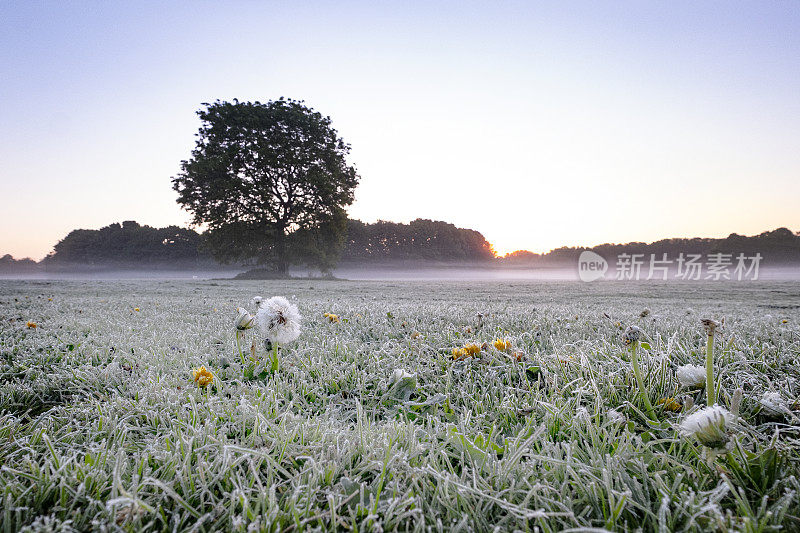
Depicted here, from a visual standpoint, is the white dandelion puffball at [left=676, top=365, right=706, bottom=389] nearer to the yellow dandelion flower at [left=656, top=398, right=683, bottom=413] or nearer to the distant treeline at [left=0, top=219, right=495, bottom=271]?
the yellow dandelion flower at [left=656, top=398, right=683, bottom=413]

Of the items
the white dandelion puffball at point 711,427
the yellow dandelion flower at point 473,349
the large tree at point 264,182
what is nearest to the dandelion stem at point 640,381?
the white dandelion puffball at point 711,427

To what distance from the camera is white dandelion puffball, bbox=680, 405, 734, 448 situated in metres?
0.91

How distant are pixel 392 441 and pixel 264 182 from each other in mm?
29192

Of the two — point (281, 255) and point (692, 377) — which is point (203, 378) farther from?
point (281, 255)

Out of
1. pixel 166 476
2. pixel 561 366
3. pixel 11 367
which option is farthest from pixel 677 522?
pixel 11 367

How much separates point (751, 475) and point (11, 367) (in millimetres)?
3434

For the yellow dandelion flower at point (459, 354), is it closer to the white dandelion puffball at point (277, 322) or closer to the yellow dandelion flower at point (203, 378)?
the white dandelion puffball at point (277, 322)

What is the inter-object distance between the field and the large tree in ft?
85.3

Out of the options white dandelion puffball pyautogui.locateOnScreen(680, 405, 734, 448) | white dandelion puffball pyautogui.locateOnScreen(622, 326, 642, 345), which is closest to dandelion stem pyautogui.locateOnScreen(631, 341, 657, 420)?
white dandelion puffball pyautogui.locateOnScreen(622, 326, 642, 345)

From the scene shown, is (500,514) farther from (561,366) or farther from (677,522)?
(561,366)

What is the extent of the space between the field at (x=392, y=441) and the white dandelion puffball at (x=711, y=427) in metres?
0.04

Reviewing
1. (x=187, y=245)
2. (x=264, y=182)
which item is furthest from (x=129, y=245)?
(x=264, y=182)

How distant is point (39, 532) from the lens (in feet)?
2.54

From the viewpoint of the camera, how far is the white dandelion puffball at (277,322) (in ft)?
6.59
